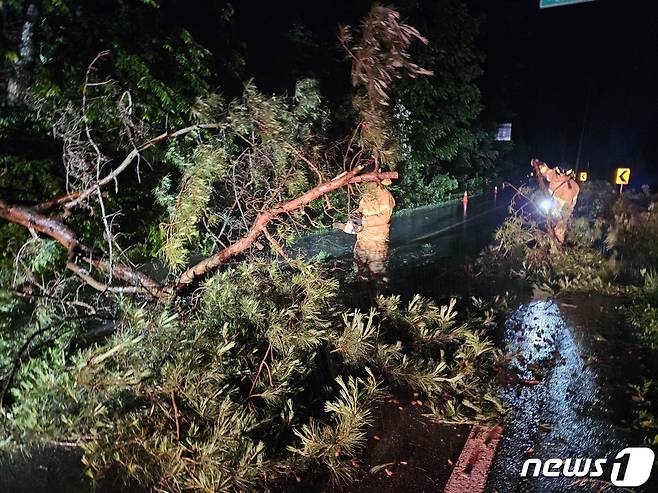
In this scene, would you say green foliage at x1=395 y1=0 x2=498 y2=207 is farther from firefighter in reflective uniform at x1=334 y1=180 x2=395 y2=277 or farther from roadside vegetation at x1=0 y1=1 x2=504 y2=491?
roadside vegetation at x1=0 y1=1 x2=504 y2=491

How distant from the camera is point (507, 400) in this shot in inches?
182

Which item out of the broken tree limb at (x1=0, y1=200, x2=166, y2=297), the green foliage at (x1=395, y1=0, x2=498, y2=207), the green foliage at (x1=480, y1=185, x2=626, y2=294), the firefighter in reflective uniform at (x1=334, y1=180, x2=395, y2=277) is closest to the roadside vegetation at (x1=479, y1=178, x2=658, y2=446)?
the green foliage at (x1=480, y1=185, x2=626, y2=294)

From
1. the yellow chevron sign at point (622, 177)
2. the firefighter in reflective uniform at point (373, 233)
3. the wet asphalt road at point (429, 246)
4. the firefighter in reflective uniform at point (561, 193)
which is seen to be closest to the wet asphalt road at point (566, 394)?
the wet asphalt road at point (429, 246)

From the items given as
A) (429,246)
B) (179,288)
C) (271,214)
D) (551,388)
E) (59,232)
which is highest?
(271,214)

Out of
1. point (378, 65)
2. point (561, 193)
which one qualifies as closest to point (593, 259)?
point (561, 193)

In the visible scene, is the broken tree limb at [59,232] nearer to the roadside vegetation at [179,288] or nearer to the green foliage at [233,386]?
the roadside vegetation at [179,288]

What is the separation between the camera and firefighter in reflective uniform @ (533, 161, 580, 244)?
9836 mm

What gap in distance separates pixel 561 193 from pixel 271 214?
714 cm

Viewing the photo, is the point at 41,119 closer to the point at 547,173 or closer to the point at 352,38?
the point at 352,38

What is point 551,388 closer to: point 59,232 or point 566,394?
point 566,394

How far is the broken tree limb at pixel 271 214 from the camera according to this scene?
5.00 m

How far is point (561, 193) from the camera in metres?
9.84

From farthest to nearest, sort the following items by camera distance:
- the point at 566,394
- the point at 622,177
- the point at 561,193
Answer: the point at 622,177 < the point at 561,193 < the point at 566,394

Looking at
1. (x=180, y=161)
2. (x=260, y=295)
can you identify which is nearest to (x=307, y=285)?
(x=260, y=295)
